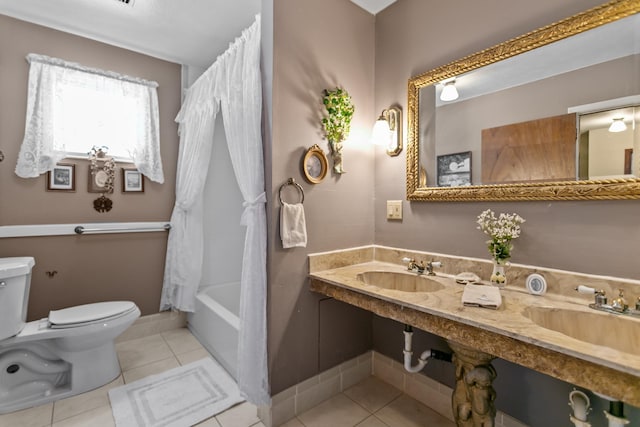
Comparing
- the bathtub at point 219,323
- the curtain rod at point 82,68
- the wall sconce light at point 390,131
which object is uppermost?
the curtain rod at point 82,68

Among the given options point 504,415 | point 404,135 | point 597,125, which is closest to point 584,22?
point 597,125

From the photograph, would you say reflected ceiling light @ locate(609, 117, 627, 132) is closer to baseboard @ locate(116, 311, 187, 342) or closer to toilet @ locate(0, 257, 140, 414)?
toilet @ locate(0, 257, 140, 414)

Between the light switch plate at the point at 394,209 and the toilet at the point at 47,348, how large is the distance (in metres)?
1.97

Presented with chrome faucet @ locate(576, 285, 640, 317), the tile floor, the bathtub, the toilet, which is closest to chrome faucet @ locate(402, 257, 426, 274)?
chrome faucet @ locate(576, 285, 640, 317)

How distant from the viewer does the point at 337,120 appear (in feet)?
5.97

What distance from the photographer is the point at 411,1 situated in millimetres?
1872

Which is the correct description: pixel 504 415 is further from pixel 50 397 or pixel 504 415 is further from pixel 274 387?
pixel 50 397

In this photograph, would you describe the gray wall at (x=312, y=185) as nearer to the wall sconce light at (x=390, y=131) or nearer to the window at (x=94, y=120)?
the wall sconce light at (x=390, y=131)

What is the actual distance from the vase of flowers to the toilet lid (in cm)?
235

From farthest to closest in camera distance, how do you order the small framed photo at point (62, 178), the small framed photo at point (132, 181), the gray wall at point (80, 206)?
the small framed photo at point (132, 181), the small framed photo at point (62, 178), the gray wall at point (80, 206)

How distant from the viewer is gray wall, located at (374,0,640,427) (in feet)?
4.02

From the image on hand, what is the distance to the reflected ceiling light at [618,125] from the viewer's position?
1168 millimetres

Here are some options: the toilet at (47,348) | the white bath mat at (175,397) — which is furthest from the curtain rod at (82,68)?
the white bath mat at (175,397)

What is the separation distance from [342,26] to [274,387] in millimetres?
2267
